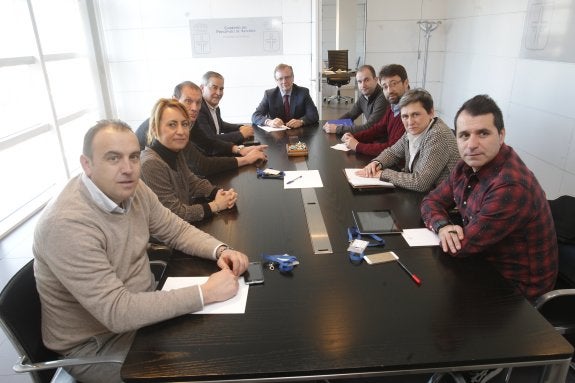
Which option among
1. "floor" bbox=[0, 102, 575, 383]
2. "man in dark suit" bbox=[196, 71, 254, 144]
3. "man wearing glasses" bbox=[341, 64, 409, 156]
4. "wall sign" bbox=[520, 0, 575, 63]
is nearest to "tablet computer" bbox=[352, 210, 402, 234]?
"floor" bbox=[0, 102, 575, 383]

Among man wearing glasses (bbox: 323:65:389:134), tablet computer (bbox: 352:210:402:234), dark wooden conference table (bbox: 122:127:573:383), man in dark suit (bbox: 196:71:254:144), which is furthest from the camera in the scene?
man wearing glasses (bbox: 323:65:389:134)

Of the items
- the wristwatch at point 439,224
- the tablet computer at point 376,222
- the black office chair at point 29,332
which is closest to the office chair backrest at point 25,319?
the black office chair at point 29,332

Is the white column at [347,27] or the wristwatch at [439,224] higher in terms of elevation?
the white column at [347,27]

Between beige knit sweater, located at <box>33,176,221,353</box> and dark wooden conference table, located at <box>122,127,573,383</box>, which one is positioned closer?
dark wooden conference table, located at <box>122,127,573,383</box>

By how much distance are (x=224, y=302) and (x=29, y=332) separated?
0.60 meters

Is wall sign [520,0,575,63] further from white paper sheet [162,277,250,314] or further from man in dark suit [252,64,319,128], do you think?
white paper sheet [162,277,250,314]

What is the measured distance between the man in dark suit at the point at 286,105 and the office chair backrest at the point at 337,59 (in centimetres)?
458

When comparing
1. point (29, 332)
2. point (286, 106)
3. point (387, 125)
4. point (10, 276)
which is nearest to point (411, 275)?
point (29, 332)

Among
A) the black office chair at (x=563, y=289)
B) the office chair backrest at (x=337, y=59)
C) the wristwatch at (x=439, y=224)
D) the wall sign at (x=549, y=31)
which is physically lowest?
the black office chair at (x=563, y=289)

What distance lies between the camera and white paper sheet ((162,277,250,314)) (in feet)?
3.87

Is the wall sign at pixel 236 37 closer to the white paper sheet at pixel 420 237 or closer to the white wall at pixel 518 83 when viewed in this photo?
the white wall at pixel 518 83

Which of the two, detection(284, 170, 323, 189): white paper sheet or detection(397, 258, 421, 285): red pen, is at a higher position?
detection(284, 170, 323, 189): white paper sheet

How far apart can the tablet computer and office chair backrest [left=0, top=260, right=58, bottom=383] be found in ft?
3.90

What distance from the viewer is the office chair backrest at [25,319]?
1141 millimetres
